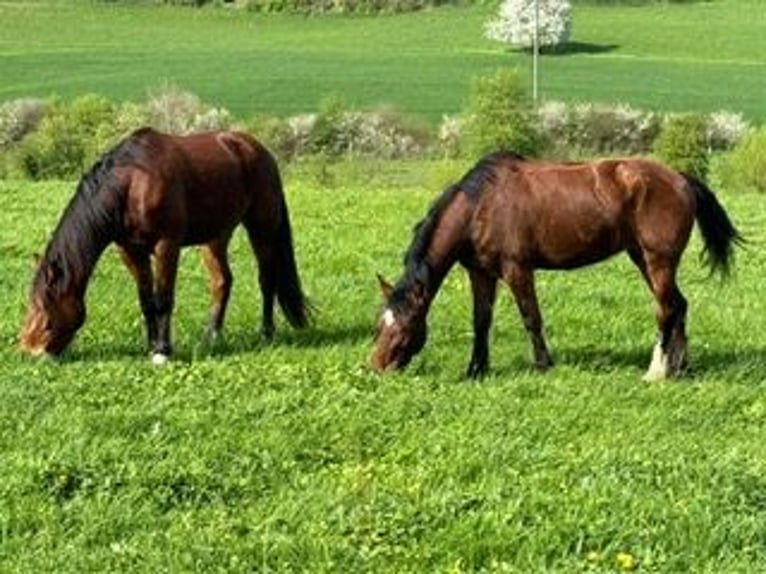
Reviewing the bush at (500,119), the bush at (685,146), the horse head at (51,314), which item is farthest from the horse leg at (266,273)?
the bush at (500,119)

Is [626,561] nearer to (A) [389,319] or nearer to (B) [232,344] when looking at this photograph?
(A) [389,319]

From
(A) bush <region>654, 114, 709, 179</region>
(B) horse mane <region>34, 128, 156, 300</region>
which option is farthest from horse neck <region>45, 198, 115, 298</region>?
(A) bush <region>654, 114, 709, 179</region>

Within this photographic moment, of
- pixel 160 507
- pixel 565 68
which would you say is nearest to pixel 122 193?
pixel 160 507

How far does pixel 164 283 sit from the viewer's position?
10.4 meters

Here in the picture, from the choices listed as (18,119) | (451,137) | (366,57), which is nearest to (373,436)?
(451,137)

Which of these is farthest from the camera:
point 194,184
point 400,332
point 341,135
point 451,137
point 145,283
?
point 451,137

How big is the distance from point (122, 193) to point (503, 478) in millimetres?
4206

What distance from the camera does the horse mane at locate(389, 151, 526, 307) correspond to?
387 inches

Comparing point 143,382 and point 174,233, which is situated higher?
point 174,233

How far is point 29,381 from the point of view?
9.00 meters

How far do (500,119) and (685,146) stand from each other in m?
6.11

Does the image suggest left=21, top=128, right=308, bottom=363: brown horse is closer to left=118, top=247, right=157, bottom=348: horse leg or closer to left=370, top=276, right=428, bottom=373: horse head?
left=118, top=247, right=157, bottom=348: horse leg

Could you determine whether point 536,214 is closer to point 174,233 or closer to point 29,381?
point 174,233

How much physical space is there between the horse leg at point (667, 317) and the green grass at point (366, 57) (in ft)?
148
